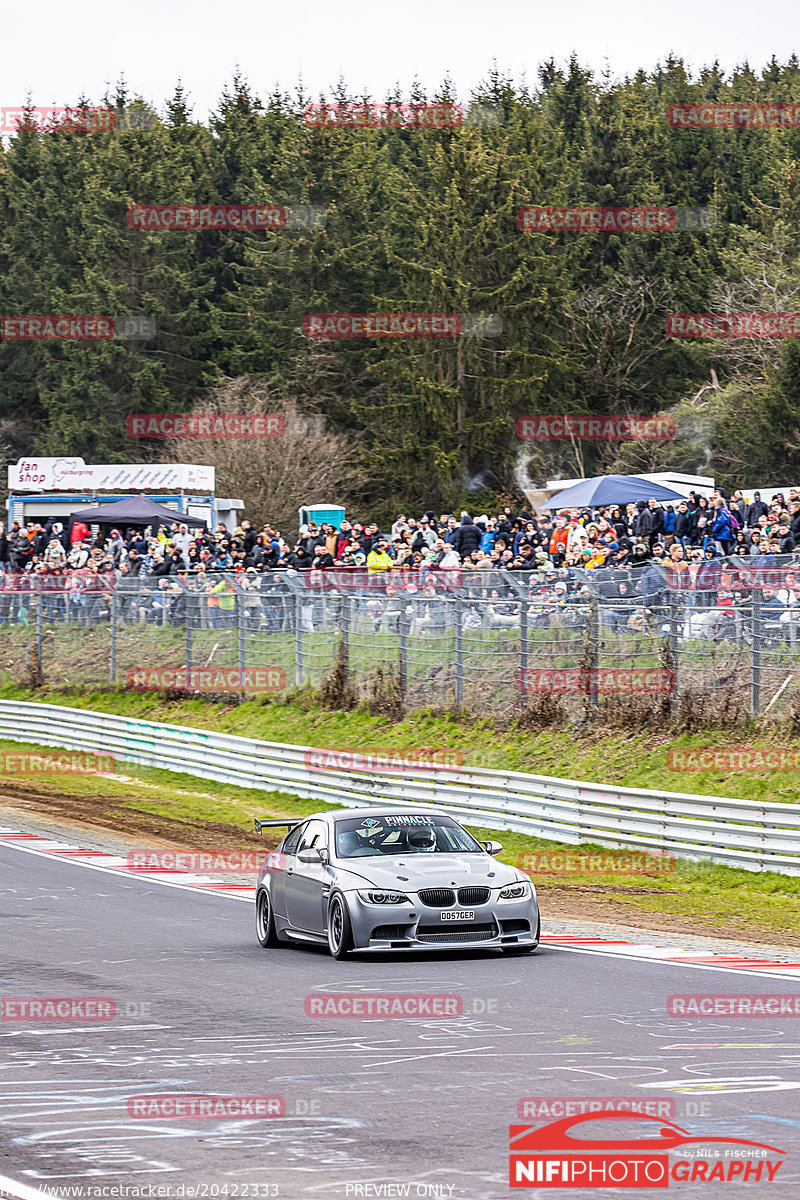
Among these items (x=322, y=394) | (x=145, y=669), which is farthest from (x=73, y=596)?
(x=322, y=394)

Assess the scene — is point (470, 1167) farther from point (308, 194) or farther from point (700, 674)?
point (308, 194)

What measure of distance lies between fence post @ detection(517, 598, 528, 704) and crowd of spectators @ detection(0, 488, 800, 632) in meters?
0.16

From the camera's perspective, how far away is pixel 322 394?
69.0 metres

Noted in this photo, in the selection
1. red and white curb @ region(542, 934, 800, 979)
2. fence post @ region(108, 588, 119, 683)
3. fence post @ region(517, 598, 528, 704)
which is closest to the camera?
red and white curb @ region(542, 934, 800, 979)

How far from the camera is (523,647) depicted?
947 inches

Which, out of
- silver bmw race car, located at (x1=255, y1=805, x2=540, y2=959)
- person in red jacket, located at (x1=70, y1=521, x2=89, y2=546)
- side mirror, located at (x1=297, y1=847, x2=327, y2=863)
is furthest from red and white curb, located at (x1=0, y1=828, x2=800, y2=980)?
person in red jacket, located at (x1=70, y1=521, x2=89, y2=546)

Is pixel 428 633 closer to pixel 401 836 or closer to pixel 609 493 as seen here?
pixel 609 493

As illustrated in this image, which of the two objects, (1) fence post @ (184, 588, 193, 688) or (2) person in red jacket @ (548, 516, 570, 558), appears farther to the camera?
(1) fence post @ (184, 588, 193, 688)

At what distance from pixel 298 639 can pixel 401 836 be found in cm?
1617

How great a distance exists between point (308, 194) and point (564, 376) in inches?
598

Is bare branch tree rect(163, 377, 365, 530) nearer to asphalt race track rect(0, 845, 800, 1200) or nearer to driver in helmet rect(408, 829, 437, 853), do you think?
asphalt race track rect(0, 845, 800, 1200)

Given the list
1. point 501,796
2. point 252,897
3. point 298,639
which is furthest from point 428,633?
point 252,897

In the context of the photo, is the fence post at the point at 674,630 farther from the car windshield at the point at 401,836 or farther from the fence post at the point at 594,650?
the car windshield at the point at 401,836

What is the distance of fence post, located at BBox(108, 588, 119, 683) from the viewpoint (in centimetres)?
3500
